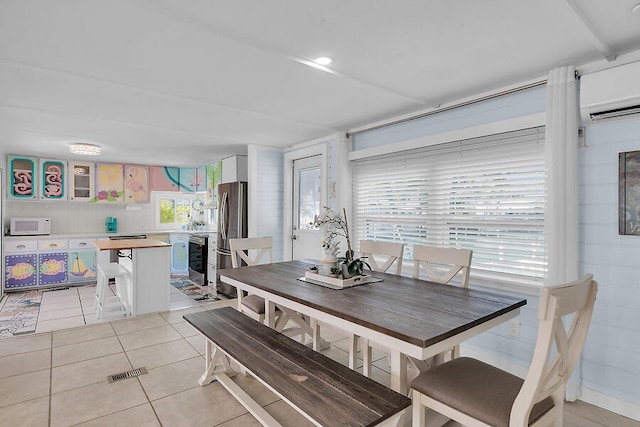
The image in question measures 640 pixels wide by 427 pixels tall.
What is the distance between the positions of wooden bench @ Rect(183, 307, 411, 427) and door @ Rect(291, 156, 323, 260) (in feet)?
7.69

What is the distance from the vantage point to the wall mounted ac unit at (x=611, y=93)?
221 centimetres

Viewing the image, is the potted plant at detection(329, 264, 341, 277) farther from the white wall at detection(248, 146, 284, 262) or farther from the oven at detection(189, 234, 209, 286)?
the oven at detection(189, 234, 209, 286)

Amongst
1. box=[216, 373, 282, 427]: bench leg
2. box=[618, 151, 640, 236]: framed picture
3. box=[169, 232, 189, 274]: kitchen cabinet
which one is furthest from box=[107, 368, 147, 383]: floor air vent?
box=[169, 232, 189, 274]: kitchen cabinet

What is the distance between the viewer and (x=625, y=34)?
6.86 feet

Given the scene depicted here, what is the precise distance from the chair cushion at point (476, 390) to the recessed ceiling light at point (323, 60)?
2.06 meters

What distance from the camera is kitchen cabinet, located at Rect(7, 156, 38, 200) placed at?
614 centimetres

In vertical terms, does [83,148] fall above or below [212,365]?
above

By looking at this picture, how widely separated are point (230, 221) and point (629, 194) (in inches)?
188

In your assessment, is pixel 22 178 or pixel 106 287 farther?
pixel 22 178

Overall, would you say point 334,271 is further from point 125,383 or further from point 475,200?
point 125,383

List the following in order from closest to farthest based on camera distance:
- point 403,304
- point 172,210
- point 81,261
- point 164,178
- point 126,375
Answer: point 403,304 → point 126,375 → point 81,261 → point 164,178 → point 172,210

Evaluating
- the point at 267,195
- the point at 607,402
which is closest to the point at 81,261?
the point at 267,195

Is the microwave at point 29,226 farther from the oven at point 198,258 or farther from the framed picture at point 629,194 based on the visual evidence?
the framed picture at point 629,194

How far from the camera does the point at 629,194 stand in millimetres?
2334
